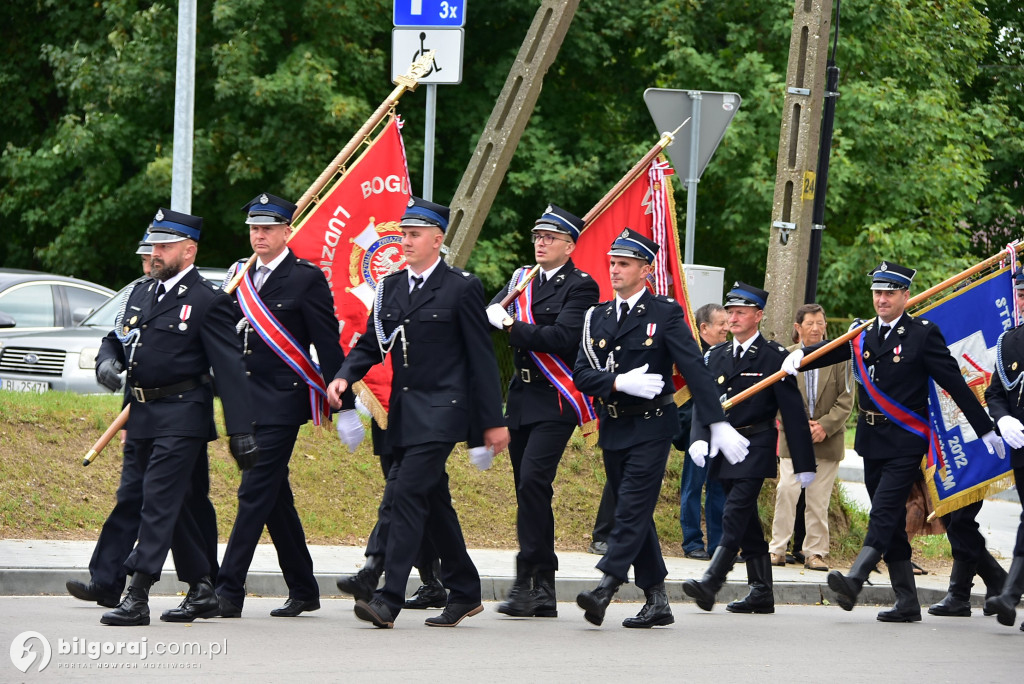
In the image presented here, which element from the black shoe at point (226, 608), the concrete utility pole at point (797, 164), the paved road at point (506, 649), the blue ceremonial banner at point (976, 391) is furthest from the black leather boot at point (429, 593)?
the concrete utility pole at point (797, 164)

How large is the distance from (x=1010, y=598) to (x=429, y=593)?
3435 mm

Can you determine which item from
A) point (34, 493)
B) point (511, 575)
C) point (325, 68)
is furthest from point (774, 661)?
point (325, 68)

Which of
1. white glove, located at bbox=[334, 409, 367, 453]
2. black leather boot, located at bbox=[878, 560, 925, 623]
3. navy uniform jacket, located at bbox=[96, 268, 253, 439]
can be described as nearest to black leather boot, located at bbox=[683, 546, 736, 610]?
black leather boot, located at bbox=[878, 560, 925, 623]

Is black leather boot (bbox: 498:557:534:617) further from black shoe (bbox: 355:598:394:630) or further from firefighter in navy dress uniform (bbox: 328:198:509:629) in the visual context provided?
black shoe (bbox: 355:598:394:630)

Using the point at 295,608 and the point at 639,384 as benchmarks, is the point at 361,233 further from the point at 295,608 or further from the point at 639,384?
the point at 295,608

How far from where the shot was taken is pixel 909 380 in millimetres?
9750

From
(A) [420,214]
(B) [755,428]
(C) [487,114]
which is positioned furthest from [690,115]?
(C) [487,114]

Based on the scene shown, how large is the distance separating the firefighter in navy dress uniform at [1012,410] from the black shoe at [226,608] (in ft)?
14.5

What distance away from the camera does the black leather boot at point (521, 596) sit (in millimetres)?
8969

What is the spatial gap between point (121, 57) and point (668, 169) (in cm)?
1357

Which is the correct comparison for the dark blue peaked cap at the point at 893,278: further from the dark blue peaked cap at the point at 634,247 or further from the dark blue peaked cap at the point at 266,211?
the dark blue peaked cap at the point at 266,211

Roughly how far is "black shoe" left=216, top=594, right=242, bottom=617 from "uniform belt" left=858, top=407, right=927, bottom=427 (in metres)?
4.02

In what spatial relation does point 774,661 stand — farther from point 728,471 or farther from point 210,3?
point 210,3

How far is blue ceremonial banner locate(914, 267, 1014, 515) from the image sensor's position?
10219mm
